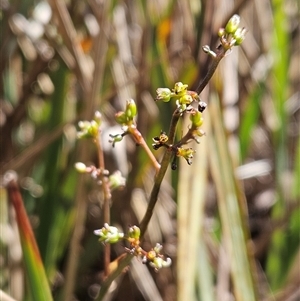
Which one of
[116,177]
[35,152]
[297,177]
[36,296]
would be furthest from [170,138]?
[297,177]

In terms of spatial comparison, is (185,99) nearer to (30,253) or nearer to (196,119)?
(196,119)

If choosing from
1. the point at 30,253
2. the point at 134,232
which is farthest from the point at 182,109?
the point at 30,253

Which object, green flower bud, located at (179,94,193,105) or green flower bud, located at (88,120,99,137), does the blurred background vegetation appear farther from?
green flower bud, located at (179,94,193,105)

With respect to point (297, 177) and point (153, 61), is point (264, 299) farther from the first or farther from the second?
point (153, 61)

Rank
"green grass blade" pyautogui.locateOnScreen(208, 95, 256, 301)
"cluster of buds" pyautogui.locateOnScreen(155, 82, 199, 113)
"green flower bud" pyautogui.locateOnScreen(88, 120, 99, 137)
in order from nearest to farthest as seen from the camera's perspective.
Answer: "cluster of buds" pyautogui.locateOnScreen(155, 82, 199, 113), "green flower bud" pyautogui.locateOnScreen(88, 120, 99, 137), "green grass blade" pyautogui.locateOnScreen(208, 95, 256, 301)

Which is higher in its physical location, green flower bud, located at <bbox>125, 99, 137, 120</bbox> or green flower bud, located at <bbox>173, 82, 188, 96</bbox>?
green flower bud, located at <bbox>125, 99, 137, 120</bbox>

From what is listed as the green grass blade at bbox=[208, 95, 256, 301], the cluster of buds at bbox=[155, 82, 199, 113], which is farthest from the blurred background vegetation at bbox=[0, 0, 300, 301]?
the cluster of buds at bbox=[155, 82, 199, 113]

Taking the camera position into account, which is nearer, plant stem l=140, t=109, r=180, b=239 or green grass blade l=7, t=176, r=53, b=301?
plant stem l=140, t=109, r=180, b=239

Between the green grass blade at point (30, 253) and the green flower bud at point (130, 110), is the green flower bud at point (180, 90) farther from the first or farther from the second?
the green grass blade at point (30, 253)
